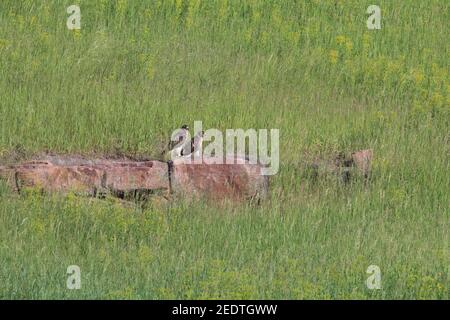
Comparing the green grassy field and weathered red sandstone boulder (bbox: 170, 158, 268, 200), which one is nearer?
the green grassy field

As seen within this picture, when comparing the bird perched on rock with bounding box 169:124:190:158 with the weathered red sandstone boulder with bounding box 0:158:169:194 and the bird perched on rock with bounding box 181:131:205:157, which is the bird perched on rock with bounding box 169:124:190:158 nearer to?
the bird perched on rock with bounding box 181:131:205:157

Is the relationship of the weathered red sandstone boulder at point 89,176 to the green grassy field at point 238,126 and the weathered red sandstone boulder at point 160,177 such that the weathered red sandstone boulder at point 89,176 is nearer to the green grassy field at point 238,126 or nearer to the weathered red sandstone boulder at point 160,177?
the weathered red sandstone boulder at point 160,177

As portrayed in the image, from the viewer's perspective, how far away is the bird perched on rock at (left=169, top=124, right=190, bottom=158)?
15.6 metres

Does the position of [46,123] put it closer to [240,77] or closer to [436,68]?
[240,77]

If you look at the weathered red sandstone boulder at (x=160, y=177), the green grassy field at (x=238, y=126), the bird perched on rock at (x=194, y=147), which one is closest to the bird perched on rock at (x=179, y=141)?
the bird perched on rock at (x=194, y=147)

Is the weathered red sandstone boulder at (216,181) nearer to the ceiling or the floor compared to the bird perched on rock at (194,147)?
nearer to the floor

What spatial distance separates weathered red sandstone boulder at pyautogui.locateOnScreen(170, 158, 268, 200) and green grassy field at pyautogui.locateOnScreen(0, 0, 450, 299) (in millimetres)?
264

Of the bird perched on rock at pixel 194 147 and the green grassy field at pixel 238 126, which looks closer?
A: the green grassy field at pixel 238 126

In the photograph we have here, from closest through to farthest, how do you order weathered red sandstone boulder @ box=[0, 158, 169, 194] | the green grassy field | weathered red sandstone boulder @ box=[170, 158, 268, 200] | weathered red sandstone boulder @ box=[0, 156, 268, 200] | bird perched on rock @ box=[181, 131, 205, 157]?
the green grassy field → weathered red sandstone boulder @ box=[0, 158, 169, 194] → weathered red sandstone boulder @ box=[0, 156, 268, 200] → weathered red sandstone boulder @ box=[170, 158, 268, 200] → bird perched on rock @ box=[181, 131, 205, 157]

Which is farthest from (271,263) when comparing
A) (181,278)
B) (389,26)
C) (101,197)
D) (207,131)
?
(389,26)

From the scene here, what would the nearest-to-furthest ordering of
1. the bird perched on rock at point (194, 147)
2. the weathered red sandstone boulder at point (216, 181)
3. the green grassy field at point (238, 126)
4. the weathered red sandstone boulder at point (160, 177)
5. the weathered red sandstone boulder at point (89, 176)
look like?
1. the green grassy field at point (238, 126)
2. the weathered red sandstone boulder at point (89, 176)
3. the weathered red sandstone boulder at point (160, 177)
4. the weathered red sandstone boulder at point (216, 181)
5. the bird perched on rock at point (194, 147)

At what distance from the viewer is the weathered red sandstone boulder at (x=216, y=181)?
603 inches

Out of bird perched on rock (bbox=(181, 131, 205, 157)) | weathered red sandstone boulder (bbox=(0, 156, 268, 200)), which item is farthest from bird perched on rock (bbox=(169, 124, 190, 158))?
weathered red sandstone boulder (bbox=(0, 156, 268, 200))

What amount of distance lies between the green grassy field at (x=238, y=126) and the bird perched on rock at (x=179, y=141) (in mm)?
466
